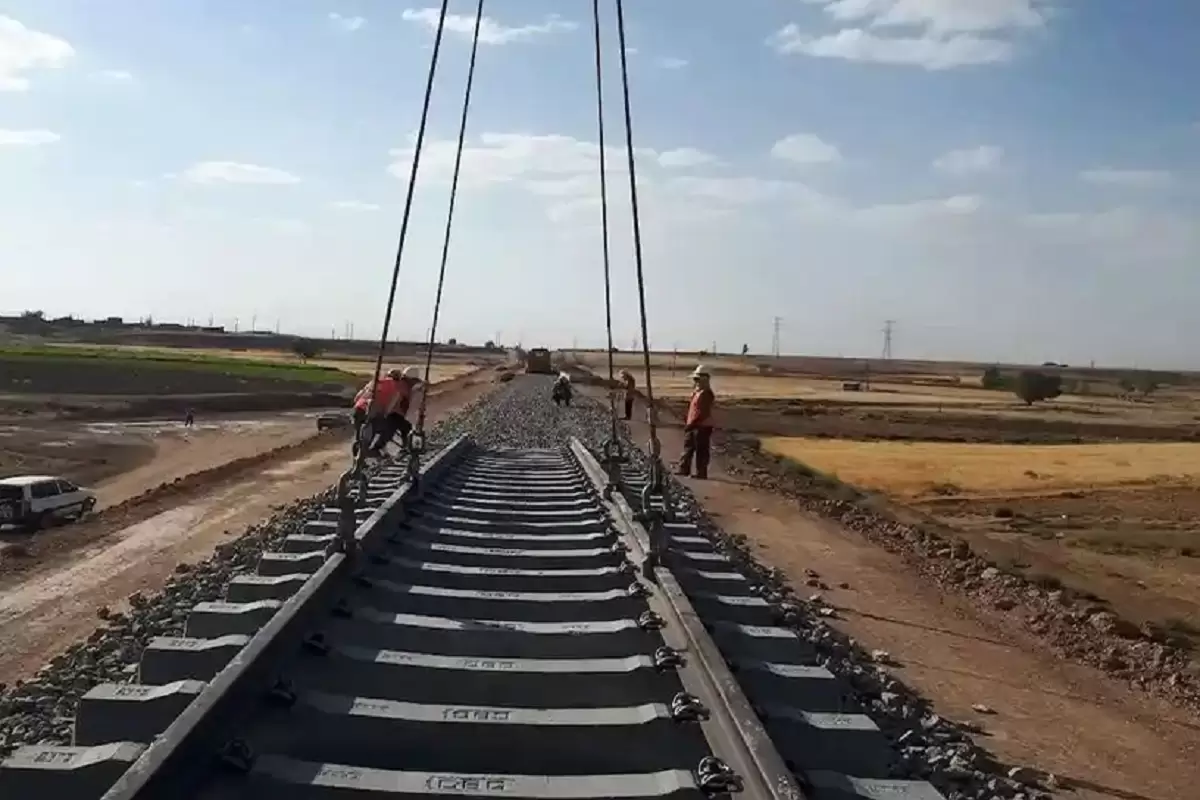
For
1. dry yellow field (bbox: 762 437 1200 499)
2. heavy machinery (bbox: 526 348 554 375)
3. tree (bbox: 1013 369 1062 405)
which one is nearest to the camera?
dry yellow field (bbox: 762 437 1200 499)

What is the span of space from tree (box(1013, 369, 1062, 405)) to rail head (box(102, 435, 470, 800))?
337ft

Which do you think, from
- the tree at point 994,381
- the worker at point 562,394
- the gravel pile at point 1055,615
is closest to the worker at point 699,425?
the gravel pile at point 1055,615

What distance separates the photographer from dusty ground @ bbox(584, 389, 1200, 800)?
614 cm

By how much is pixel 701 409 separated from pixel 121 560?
26.2 feet

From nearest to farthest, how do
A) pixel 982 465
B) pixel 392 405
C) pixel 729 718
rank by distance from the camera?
pixel 729 718 → pixel 392 405 → pixel 982 465

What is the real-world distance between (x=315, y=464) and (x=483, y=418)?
169 inches

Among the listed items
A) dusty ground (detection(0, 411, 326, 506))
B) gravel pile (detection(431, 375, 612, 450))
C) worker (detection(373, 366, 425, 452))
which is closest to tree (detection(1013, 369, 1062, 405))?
dusty ground (detection(0, 411, 326, 506))

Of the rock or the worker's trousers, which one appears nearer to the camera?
the rock

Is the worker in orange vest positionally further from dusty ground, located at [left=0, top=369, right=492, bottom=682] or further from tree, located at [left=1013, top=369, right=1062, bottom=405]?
tree, located at [left=1013, top=369, right=1062, bottom=405]

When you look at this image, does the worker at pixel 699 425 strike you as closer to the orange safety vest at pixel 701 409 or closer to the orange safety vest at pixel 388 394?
the orange safety vest at pixel 701 409

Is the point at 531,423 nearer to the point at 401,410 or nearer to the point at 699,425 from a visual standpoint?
the point at 699,425

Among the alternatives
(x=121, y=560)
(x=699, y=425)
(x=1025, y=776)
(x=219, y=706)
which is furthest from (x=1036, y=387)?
(x=219, y=706)

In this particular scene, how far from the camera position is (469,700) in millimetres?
4082

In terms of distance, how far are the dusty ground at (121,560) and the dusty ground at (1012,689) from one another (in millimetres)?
6547
